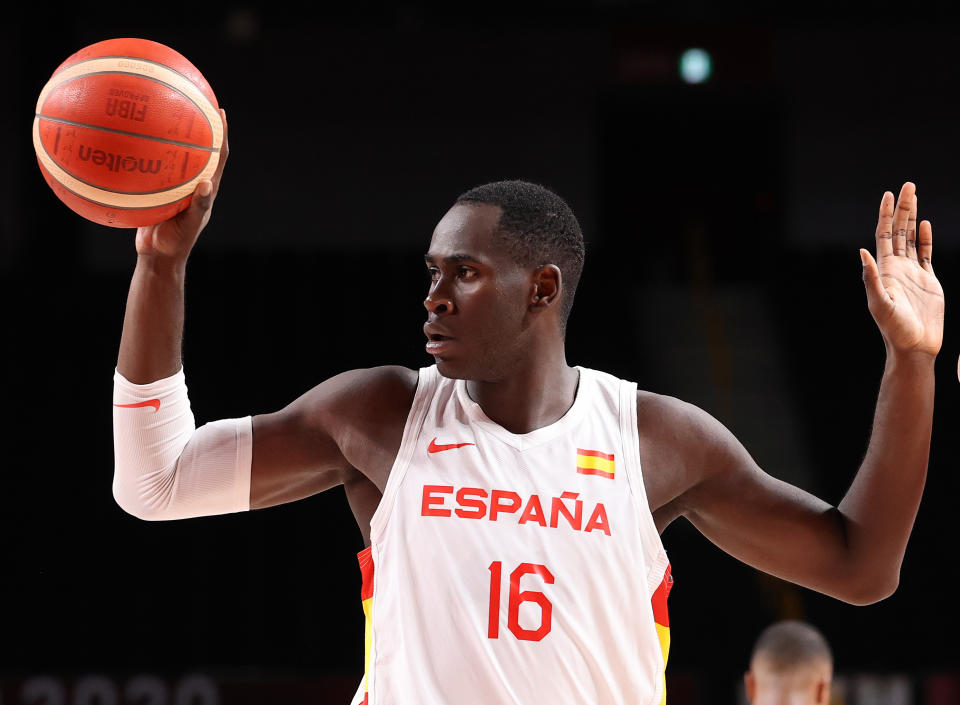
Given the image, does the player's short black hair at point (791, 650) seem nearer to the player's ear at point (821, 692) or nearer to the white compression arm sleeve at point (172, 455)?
the player's ear at point (821, 692)

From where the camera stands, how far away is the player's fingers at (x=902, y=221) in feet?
8.71

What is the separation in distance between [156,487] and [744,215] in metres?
10.0

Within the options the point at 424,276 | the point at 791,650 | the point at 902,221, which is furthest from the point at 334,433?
the point at 424,276

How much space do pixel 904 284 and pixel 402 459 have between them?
113cm

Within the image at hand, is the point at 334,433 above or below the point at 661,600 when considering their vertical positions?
above

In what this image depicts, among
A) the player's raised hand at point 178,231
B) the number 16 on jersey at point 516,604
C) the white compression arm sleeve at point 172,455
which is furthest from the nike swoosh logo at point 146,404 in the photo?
the number 16 on jersey at point 516,604

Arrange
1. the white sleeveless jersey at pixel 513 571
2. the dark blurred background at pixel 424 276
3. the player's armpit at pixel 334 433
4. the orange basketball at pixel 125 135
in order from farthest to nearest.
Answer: the dark blurred background at pixel 424 276 < the player's armpit at pixel 334 433 < the orange basketball at pixel 125 135 < the white sleeveless jersey at pixel 513 571

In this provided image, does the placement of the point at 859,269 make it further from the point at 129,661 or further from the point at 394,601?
the point at 394,601

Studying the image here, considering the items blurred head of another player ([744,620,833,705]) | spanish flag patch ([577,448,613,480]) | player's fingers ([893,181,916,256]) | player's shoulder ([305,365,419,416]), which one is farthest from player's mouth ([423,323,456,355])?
blurred head of another player ([744,620,833,705])

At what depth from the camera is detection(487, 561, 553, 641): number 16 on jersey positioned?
2371 mm

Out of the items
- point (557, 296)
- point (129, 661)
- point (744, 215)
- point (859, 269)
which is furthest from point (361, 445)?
point (744, 215)

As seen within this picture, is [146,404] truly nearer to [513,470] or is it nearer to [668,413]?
[513,470]

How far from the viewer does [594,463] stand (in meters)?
2.56

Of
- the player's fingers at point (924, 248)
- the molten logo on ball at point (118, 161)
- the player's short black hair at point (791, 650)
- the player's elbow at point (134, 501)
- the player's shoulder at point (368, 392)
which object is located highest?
the molten logo on ball at point (118, 161)
